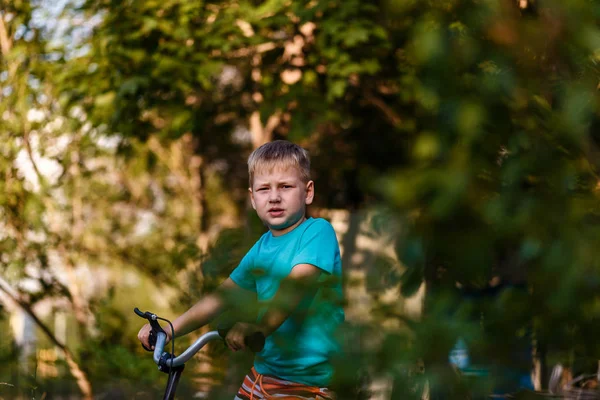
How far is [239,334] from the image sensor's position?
3.01ft

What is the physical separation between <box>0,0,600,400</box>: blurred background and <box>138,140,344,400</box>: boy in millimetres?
39

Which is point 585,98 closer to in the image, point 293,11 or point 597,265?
point 597,265

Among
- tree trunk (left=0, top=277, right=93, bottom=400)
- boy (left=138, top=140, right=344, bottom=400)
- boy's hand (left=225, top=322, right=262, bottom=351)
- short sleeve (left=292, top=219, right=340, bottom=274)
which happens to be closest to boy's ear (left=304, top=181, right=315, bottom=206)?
boy (left=138, top=140, right=344, bottom=400)

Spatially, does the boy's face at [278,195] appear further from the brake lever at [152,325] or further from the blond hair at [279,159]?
the brake lever at [152,325]

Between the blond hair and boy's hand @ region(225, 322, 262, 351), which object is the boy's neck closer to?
the blond hair

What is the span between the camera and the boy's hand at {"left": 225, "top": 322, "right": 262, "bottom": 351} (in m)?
0.86

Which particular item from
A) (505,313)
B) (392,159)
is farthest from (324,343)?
(392,159)

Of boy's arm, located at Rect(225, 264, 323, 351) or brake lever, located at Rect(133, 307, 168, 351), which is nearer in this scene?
boy's arm, located at Rect(225, 264, 323, 351)

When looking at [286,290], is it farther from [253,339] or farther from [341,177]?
[341,177]

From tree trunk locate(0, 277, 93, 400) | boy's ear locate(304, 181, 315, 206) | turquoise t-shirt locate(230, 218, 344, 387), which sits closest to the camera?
turquoise t-shirt locate(230, 218, 344, 387)

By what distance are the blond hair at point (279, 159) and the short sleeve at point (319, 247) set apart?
0.16 m

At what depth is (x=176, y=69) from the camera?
18.1 feet

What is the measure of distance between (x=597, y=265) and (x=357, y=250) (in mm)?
5078

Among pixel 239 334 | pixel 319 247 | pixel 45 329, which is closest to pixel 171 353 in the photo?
pixel 319 247
